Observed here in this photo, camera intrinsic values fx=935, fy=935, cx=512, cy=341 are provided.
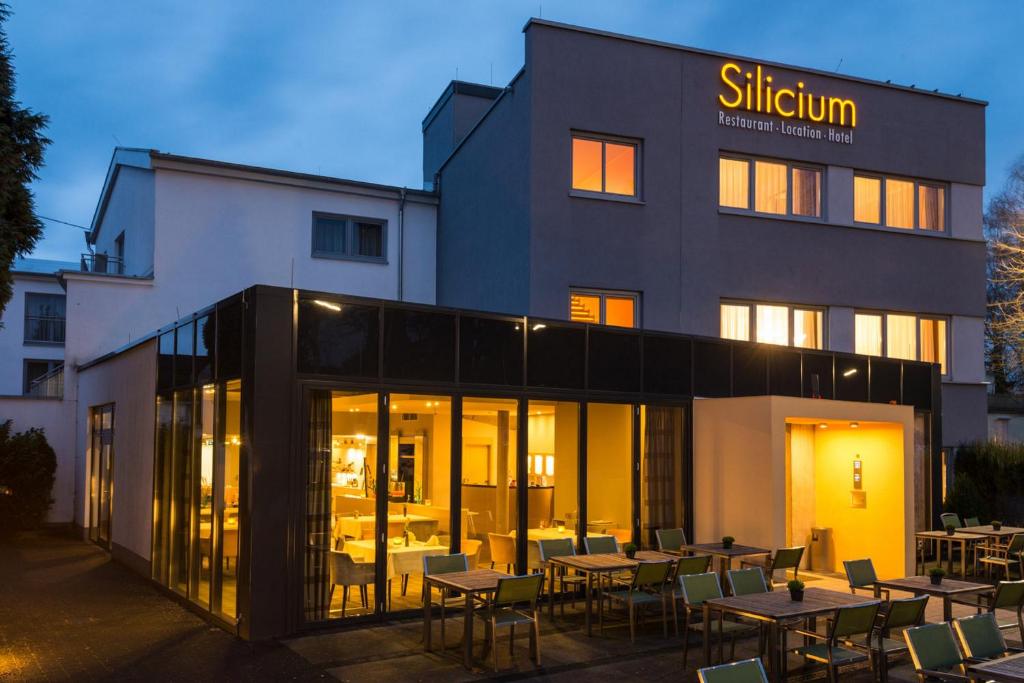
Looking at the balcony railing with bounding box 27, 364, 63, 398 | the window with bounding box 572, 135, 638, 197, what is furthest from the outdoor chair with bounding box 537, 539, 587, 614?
the balcony railing with bounding box 27, 364, 63, 398

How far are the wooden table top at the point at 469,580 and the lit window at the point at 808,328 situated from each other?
434 inches

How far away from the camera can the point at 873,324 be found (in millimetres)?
19719

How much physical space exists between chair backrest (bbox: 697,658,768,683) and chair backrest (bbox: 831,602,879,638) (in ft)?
7.85

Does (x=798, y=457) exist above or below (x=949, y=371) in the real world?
below

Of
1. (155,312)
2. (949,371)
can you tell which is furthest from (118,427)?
(949,371)

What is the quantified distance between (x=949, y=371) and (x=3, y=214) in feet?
60.3

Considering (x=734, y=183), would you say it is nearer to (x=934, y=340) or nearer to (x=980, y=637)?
(x=934, y=340)

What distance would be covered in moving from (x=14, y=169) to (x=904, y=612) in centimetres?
1092

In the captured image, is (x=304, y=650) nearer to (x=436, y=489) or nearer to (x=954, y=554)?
(x=436, y=489)

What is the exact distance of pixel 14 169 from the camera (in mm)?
11312

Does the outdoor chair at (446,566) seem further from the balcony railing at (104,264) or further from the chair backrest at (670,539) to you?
the balcony railing at (104,264)

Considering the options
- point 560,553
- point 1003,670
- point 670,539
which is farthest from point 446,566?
point 1003,670

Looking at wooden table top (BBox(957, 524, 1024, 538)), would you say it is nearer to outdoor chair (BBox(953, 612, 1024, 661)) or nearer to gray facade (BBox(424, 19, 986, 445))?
gray facade (BBox(424, 19, 986, 445))

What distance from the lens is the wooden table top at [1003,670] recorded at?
19.6 ft
